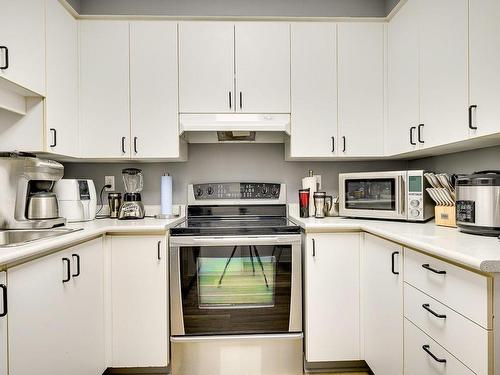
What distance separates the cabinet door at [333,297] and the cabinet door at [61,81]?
1623 mm

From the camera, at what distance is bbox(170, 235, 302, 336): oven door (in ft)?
6.64

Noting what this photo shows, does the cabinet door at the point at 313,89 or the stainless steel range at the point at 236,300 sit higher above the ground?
the cabinet door at the point at 313,89

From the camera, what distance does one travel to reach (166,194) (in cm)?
248

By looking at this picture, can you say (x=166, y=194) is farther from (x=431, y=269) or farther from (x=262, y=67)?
(x=431, y=269)

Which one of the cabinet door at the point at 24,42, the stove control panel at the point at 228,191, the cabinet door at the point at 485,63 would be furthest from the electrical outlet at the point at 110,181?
the cabinet door at the point at 485,63

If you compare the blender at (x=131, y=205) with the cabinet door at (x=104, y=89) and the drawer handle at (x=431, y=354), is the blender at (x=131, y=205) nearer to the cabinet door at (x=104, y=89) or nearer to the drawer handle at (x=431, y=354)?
the cabinet door at (x=104, y=89)

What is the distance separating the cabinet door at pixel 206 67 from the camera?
2.32 metres

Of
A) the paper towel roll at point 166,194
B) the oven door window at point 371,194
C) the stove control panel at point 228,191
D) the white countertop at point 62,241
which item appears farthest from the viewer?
the stove control panel at point 228,191

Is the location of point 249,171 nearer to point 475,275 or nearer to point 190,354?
point 190,354

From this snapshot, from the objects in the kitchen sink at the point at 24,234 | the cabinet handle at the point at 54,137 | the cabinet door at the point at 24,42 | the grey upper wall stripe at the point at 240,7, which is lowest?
the kitchen sink at the point at 24,234

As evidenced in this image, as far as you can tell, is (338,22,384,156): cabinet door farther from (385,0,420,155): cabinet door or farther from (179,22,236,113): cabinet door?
(179,22,236,113): cabinet door

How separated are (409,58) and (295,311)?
1.68 metres

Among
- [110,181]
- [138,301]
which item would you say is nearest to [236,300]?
[138,301]

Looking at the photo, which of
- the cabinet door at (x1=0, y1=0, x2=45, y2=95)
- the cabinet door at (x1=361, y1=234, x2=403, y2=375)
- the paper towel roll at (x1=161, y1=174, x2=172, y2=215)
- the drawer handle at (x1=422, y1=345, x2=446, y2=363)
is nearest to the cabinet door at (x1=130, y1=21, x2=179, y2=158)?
the paper towel roll at (x1=161, y1=174, x2=172, y2=215)
